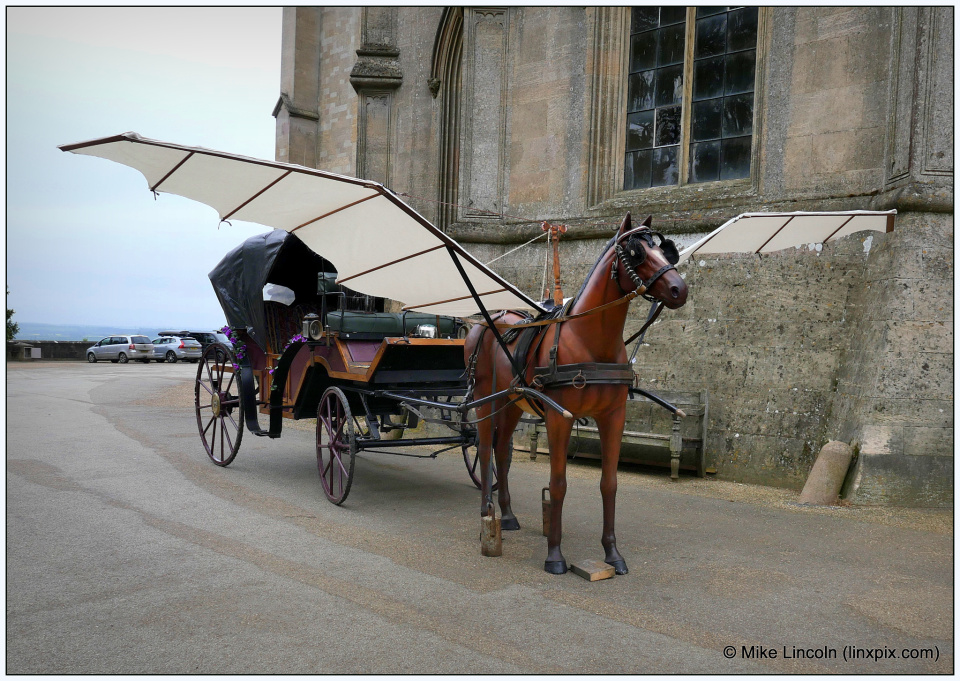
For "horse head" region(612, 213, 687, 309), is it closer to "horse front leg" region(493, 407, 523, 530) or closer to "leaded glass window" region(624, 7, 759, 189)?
"horse front leg" region(493, 407, 523, 530)

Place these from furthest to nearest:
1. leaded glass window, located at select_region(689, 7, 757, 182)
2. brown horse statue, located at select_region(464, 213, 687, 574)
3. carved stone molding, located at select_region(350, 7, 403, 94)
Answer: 1. carved stone molding, located at select_region(350, 7, 403, 94)
2. leaded glass window, located at select_region(689, 7, 757, 182)
3. brown horse statue, located at select_region(464, 213, 687, 574)

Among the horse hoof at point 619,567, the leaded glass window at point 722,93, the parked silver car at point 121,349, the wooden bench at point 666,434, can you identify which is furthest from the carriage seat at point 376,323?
the parked silver car at point 121,349

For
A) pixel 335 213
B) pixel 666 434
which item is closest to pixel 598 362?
pixel 335 213

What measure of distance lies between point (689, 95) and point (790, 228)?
11.8 feet

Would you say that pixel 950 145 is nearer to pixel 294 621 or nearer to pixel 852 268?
pixel 852 268

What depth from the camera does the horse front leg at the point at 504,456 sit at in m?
5.72

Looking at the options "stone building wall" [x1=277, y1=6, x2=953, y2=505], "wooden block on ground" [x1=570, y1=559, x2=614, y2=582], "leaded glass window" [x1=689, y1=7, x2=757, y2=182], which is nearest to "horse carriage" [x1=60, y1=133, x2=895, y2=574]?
"wooden block on ground" [x1=570, y1=559, x2=614, y2=582]

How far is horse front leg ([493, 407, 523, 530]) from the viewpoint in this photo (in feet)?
18.8

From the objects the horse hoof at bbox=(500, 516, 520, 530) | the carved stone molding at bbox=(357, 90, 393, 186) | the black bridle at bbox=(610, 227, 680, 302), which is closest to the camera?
the black bridle at bbox=(610, 227, 680, 302)

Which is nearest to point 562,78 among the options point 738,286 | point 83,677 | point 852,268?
point 738,286

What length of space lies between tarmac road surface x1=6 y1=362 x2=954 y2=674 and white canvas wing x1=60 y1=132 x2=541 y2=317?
205cm

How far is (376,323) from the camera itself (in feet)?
24.2

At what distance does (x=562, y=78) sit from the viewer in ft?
A: 34.0

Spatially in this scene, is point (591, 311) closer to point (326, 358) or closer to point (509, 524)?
point (509, 524)
